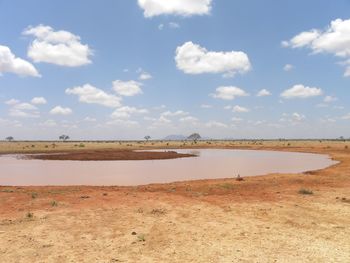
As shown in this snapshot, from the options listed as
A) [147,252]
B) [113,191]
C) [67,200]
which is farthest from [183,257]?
[113,191]

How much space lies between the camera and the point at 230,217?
49.6 feet

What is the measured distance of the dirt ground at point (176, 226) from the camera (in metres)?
10.7

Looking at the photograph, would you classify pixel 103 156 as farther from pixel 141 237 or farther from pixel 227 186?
pixel 141 237

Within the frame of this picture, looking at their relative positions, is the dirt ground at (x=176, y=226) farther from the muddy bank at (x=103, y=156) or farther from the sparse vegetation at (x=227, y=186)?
the muddy bank at (x=103, y=156)

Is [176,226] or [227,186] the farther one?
[227,186]

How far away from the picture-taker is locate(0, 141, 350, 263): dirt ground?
10711 mm

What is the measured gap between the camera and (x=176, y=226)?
45.1 ft

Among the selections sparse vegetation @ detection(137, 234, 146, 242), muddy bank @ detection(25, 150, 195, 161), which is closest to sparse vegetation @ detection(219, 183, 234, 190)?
sparse vegetation @ detection(137, 234, 146, 242)

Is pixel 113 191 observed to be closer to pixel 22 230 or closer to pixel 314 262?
pixel 22 230

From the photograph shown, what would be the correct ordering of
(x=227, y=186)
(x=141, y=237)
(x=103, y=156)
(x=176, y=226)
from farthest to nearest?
(x=103, y=156) < (x=227, y=186) < (x=176, y=226) < (x=141, y=237)

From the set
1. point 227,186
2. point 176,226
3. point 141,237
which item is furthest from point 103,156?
point 141,237

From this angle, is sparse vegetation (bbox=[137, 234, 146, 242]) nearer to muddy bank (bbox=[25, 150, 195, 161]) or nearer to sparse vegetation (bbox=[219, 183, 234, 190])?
sparse vegetation (bbox=[219, 183, 234, 190])

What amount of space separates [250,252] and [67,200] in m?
11.2

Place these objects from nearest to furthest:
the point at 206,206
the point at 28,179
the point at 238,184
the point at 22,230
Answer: the point at 22,230 < the point at 206,206 < the point at 238,184 < the point at 28,179
